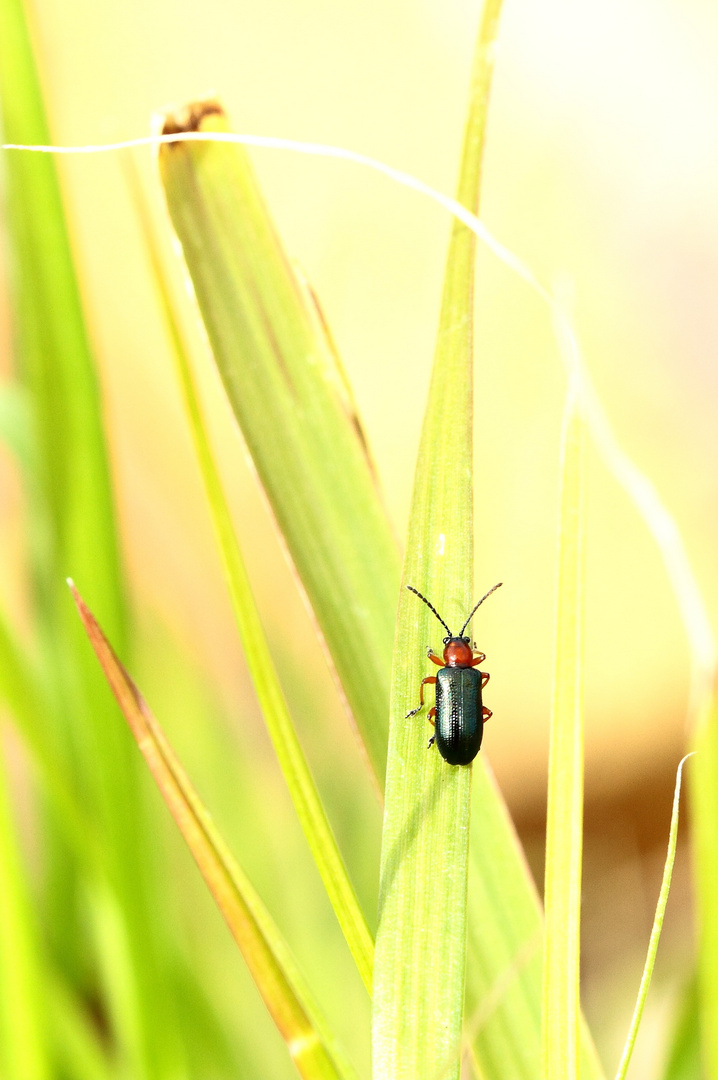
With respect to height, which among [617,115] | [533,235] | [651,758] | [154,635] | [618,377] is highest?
[617,115]

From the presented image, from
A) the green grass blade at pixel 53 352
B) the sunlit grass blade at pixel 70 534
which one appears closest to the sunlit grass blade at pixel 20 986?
the sunlit grass blade at pixel 70 534

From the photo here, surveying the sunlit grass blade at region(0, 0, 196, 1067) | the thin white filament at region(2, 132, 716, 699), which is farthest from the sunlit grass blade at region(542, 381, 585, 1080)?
the sunlit grass blade at region(0, 0, 196, 1067)

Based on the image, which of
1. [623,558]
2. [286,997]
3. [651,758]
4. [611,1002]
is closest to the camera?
[286,997]

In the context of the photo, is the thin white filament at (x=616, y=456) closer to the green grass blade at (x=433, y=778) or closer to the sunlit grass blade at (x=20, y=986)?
the green grass blade at (x=433, y=778)

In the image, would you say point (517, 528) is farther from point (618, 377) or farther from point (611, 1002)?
point (611, 1002)

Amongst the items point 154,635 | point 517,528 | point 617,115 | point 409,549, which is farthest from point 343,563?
point 617,115

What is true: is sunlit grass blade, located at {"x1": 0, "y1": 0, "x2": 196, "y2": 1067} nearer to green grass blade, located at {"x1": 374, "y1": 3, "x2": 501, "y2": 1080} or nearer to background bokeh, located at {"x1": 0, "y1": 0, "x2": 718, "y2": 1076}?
green grass blade, located at {"x1": 374, "y1": 3, "x2": 501, "y2": 1080}
